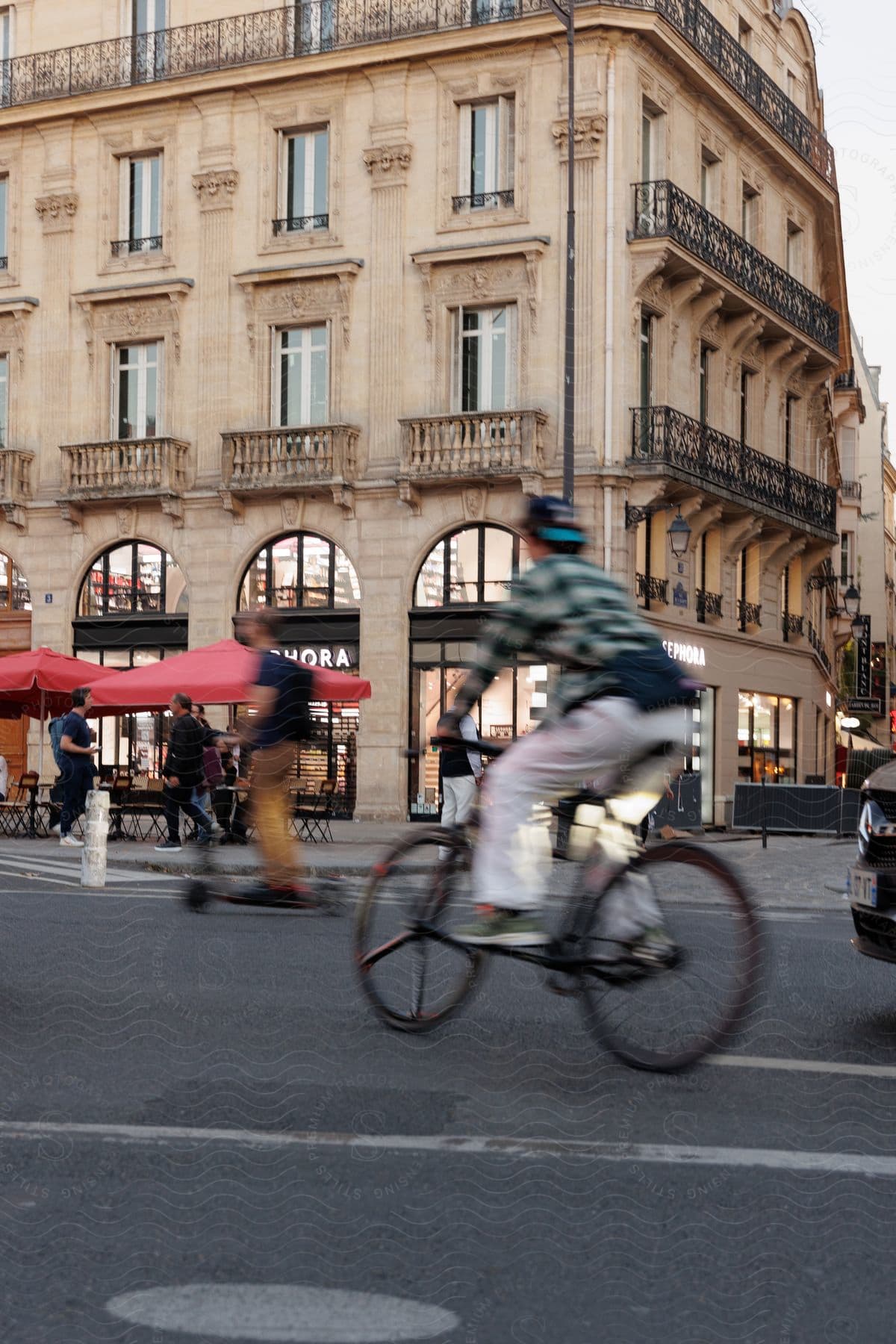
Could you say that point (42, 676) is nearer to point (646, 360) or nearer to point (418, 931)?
point (646, 360)

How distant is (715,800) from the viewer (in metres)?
32.3

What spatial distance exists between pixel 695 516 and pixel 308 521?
7.34 meters

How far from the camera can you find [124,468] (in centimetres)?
3188

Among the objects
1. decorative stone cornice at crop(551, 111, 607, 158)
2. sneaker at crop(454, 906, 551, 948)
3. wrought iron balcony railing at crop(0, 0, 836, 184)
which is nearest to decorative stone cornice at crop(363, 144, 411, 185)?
wrought iron balcony railing at crop(0, 0, 836, 184)

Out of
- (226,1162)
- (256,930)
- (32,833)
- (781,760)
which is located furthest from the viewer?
(781,760)

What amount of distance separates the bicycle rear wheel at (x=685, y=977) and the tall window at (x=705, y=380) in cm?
2799

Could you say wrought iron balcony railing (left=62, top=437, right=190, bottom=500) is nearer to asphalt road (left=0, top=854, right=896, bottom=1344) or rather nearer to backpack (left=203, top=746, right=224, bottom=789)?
backpack (left=203, top=746, right=224, bottom=789)

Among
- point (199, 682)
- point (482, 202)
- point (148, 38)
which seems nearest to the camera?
point (199, 682)

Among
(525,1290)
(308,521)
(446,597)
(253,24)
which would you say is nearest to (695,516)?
(446,597)

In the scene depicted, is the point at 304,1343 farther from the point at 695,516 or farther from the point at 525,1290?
the point at 695,516

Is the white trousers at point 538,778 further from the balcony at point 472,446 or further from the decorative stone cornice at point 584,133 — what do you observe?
the decorative stone cornice at point 584,133

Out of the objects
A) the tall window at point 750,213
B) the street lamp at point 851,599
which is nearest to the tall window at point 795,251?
the tall window at point 750,213

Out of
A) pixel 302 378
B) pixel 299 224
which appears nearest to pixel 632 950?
pixel 302 378

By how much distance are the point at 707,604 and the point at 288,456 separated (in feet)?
29.0
